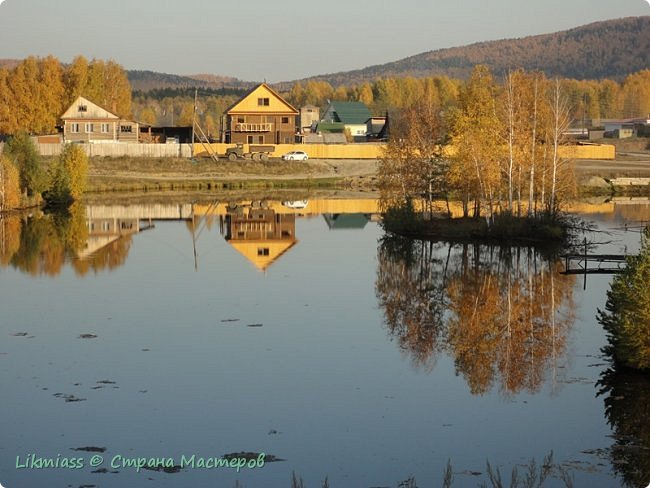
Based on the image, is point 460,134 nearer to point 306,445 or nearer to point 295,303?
point 295,303

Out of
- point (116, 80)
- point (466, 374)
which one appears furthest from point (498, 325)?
point (116, 80)

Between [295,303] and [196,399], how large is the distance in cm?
908

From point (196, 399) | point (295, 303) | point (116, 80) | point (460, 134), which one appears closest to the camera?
point (196, 399)

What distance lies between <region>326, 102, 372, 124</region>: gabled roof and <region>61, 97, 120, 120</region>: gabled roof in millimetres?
42370

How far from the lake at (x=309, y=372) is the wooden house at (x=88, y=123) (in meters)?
50.3

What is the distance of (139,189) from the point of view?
224ft

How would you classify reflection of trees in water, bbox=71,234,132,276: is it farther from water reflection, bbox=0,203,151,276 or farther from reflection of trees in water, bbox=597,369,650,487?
reflection of trees in water, bbox=597,369,650,487

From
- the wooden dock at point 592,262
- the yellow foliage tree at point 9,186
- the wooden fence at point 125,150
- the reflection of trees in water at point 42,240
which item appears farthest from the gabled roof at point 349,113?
the wooden dock at point 592,262

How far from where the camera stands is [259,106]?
87.2 m

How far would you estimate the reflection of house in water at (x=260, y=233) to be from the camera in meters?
35.7

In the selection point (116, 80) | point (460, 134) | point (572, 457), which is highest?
point (116, 80)

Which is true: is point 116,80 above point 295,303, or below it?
above

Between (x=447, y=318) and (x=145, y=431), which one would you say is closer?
(x=145, y=431)

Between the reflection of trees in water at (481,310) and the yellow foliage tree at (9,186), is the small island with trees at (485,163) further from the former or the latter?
the yellow foliage tree at (9,186)
